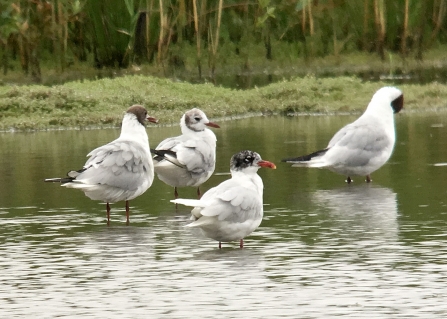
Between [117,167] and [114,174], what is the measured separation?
3.1 inches

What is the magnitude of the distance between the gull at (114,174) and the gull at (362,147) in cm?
224

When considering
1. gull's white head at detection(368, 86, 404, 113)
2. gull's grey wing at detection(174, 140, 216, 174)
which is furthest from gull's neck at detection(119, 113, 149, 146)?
gull's white head at detection(368, 86, 404, 113)

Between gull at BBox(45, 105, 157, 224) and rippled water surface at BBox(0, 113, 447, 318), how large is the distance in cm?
27

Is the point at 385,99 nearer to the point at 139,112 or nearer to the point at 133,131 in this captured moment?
the point at 139,112

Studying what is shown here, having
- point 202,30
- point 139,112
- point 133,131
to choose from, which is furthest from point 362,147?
point 202,30

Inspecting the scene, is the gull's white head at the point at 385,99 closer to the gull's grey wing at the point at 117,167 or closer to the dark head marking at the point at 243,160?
the gull's grey wing at the point at 117,167

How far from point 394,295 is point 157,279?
1627mm

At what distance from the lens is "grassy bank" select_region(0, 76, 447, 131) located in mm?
18750

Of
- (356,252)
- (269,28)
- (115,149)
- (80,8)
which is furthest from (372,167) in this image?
(269,28)

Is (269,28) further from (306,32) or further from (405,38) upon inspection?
(405,38)

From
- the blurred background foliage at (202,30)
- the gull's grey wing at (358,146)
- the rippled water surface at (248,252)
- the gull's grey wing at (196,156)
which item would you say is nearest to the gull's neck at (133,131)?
the gull's grey wing at (196,156)

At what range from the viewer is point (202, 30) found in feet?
80.0

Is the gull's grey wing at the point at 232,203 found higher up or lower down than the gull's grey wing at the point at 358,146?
lower down

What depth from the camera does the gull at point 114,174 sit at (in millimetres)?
10133
